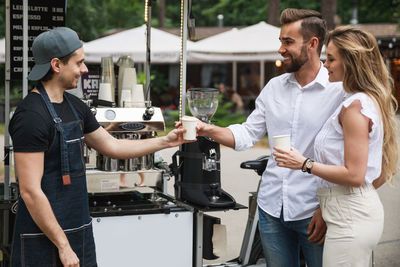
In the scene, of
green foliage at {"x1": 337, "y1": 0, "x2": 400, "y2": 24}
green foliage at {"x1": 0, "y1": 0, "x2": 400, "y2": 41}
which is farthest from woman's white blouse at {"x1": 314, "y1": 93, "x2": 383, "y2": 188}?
green foliage at {"x1": 337, "y1": 0, "x2": 400, "y2": 24}

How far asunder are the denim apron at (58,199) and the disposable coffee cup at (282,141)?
35.2 inches

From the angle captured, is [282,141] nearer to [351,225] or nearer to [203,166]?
[351,225]

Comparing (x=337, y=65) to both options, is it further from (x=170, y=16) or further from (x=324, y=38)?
(x=170, y=16)

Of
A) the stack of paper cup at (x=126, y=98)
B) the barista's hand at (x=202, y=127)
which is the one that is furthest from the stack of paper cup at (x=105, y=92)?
the barista's hand at (x=202, y=127)

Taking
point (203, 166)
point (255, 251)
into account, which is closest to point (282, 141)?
point (203, 166)

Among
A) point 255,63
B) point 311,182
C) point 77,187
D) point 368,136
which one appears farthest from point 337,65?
point 255,63

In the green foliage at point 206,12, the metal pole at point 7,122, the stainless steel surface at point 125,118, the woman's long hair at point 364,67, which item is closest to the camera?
the woman's long hair at point 364,67

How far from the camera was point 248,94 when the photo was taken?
28.5 m

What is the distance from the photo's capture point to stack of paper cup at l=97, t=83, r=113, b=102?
4.42 metres

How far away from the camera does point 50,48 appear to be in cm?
273

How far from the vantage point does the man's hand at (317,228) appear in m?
2.92

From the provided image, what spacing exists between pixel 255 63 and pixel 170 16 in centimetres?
918

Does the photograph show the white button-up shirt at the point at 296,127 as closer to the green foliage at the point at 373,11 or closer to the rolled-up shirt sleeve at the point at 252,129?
the rolled-up shirt sleeve at the point at 252,129

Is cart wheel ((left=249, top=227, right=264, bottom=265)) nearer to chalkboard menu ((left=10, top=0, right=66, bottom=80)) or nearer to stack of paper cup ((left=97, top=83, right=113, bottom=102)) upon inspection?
stack of paper cup ((left=97, top=83, right=113, bottom=102))
